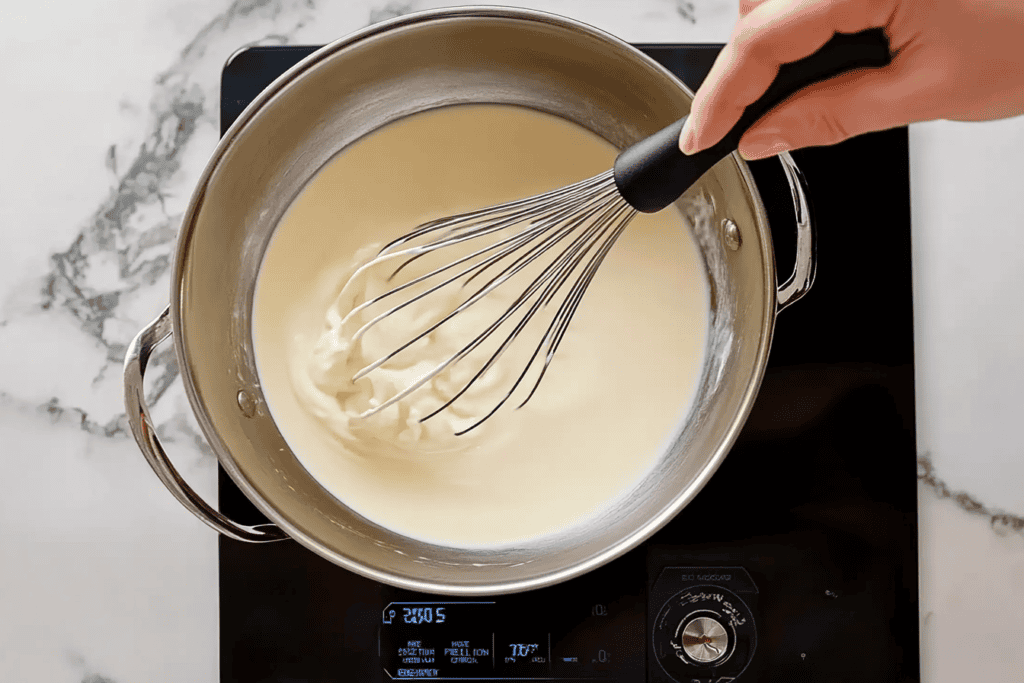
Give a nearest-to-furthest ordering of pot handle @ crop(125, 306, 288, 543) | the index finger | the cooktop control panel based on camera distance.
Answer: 1. the index finger
2. pot handle @ crop(125, 306, 288, 543)
3. the cooktop control panel

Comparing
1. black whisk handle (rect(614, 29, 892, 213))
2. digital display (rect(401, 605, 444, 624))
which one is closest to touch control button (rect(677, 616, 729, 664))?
digital display (rect(401, 605, 444, 624))

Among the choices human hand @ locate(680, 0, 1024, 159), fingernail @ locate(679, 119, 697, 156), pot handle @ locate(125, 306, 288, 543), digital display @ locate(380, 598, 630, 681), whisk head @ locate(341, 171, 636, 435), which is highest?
human hand @ locate(680, 0, 1024, 159)

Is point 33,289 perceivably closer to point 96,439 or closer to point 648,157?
point 96,439

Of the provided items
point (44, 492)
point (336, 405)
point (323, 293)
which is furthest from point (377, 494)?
point (44, 492)

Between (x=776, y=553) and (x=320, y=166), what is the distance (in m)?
0.57

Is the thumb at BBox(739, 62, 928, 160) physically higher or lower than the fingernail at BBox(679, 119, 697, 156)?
higher

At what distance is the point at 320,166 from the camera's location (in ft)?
2.37

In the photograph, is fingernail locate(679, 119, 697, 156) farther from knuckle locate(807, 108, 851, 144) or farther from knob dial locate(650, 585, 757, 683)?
knob dial locate(650, 585, 757, 683)

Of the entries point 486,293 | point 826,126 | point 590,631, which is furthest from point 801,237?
point 590,631

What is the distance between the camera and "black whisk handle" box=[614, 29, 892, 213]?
0.46 metres

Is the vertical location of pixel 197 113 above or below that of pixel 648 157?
above

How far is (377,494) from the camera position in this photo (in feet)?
2.30

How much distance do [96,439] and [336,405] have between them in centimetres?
24

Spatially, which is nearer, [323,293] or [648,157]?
[648,157]
